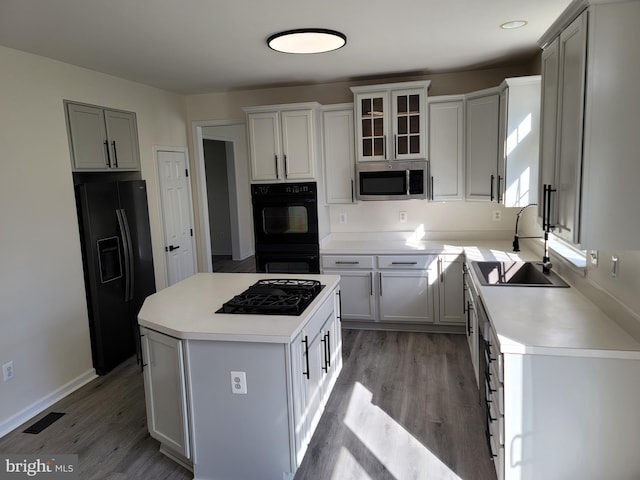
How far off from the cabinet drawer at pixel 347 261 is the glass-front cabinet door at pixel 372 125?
3.17 feet

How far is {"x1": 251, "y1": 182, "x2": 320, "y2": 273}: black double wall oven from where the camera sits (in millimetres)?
4400

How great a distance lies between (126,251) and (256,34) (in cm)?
213

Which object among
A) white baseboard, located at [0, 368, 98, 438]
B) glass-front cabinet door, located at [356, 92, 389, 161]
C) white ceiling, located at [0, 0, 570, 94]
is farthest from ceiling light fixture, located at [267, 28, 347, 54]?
white baseboard, located at [0, 368, 98, 438]

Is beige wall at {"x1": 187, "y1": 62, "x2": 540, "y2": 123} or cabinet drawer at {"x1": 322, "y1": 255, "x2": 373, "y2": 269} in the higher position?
beige wall at {"x1": 187, "y1": 62, "x2": 540, "y2": 123}

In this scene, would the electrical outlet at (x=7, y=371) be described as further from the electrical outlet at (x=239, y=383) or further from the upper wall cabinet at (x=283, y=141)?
the upper wall cabinet at (x=283, y=141)

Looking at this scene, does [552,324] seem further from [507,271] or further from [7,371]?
[7,371]

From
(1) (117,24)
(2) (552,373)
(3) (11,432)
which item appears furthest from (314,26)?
(3) (11,432)

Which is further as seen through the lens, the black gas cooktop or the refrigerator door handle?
the refrigerator door handle

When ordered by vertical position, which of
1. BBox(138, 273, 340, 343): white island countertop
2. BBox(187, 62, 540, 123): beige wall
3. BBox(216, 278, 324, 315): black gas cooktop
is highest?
BBox(187, 62, 540, 123): beige wall

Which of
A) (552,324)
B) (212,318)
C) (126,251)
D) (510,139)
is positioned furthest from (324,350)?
(510,139)

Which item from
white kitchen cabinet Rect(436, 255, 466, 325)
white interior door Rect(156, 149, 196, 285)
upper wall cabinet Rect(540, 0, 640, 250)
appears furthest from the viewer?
white interior door Rect(156, 149, 196, 285)

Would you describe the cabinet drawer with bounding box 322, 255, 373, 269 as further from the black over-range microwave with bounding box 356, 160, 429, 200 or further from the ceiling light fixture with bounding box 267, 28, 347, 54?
the ceiling light fixture with bounding box 267, 28, 347, 54

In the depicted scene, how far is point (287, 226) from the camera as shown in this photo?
4.45 metres

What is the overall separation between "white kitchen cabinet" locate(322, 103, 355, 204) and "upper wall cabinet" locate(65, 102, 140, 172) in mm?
1829
